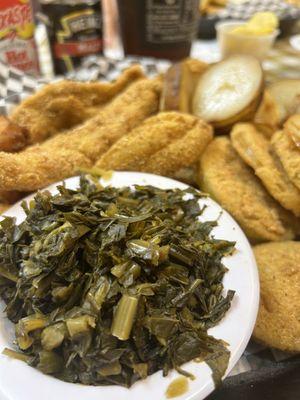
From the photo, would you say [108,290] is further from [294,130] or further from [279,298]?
[294,130]

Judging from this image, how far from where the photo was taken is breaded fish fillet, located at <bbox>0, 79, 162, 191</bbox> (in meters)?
1.60

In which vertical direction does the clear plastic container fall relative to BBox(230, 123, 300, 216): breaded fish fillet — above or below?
above

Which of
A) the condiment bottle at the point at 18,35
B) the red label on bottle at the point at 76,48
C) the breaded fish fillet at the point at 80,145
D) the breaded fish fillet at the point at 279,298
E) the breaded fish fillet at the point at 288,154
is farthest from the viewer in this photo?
the red label on bottle at the point at 76,48

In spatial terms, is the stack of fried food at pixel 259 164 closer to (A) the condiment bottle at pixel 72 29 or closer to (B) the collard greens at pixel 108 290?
(B) the collard greens at pixel 108 290

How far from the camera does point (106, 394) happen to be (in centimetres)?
96

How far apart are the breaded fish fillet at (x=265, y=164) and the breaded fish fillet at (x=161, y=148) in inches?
6.3

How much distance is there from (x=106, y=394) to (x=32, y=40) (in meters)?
2.09

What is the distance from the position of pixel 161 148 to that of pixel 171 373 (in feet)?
3.33


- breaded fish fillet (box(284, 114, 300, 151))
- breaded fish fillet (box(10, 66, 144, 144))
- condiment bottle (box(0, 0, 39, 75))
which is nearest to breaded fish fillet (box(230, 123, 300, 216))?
breaded fish fillet (box(284, 114, 300, 151))

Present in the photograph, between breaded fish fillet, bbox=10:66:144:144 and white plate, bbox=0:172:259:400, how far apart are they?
1.04m

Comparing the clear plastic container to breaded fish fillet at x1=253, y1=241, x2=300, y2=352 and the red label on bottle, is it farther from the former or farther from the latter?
breaded fish fillet at x1=253, y1=241, x2=300, y2=352

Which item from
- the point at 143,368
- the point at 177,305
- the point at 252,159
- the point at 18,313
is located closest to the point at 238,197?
the point at 252,159

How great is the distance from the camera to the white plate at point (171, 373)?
95 centimetres

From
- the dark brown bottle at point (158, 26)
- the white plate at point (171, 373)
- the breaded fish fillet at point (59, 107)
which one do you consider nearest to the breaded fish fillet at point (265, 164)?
the white plate at point (171, 373)
